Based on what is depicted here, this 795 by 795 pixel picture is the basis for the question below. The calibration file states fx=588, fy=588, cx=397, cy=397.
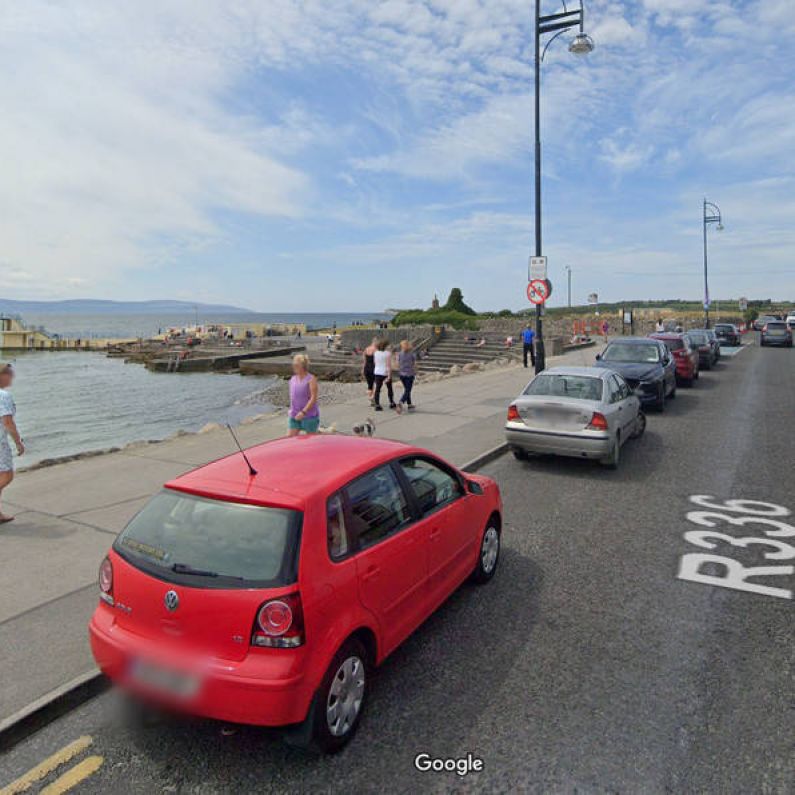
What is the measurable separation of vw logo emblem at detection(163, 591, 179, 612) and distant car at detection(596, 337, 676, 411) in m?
11.9

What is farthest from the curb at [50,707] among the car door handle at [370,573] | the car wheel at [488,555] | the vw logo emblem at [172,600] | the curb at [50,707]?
the car wheel at [488,555]

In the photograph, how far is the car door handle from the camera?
339 centimetres

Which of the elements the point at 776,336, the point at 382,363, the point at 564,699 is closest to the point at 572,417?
the point at 564,699

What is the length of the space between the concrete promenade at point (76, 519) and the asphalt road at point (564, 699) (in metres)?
0.58

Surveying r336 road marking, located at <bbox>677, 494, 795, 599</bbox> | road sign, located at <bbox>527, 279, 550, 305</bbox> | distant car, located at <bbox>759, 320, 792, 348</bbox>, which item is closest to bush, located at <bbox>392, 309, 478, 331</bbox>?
distant car, located at <bbox>759, 320, 792, 348</bbox>

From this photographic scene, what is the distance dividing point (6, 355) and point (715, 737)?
7923cm

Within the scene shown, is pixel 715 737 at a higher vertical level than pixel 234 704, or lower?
lower

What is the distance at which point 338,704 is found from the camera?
3133mm

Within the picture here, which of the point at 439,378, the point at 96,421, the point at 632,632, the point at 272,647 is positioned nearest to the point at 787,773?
the point at 632,632

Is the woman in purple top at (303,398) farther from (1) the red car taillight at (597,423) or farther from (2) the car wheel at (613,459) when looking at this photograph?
(2) the car wheel at (613,459)

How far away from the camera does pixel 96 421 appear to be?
74.7 feet

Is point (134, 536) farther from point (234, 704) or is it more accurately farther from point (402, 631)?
point (402, 631)

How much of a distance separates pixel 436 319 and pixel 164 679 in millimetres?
44311

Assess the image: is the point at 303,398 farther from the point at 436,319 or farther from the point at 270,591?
the point at 436,319
